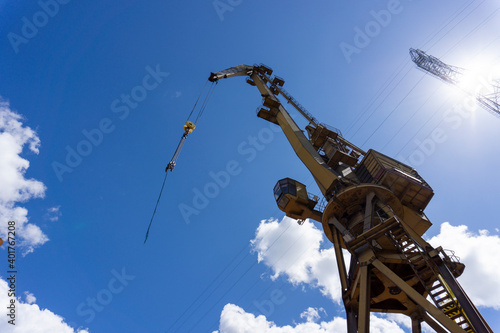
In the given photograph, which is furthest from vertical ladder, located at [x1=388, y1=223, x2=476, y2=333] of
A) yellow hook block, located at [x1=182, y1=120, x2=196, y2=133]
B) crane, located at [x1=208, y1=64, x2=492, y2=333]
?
yellow hook block, located at [x1=182, y1=120, x2=196, y2=133]

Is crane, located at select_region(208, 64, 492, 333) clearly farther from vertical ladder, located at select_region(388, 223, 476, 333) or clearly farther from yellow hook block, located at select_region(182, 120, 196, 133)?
yellow hook block, located at select_region(182, 120, 196, 133)

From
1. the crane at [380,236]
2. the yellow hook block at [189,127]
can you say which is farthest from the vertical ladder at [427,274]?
the yellow hook block at [189,127]

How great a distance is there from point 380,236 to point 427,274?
2.24 m

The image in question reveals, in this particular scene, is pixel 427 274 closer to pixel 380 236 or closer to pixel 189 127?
pixel 380 236

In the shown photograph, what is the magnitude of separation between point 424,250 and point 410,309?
3.91 meters

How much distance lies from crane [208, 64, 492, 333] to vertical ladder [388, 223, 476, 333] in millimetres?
32

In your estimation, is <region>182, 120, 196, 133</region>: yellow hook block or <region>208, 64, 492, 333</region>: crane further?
<region>182, 120, 196, 133</region>: yellow hook block

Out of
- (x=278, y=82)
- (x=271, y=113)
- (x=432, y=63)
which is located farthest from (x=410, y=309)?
(x=432, y=63)

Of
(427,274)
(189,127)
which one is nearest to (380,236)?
(427,274)

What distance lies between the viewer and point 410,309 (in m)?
14.6

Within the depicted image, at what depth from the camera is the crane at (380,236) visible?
454 inches

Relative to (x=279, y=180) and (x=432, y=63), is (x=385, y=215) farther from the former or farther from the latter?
(x=432, y=63)

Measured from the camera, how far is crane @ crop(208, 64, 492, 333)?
11.5m

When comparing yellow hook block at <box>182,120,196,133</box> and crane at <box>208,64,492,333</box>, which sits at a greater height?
yellow hook block at <box>182,120,196,133</box>
